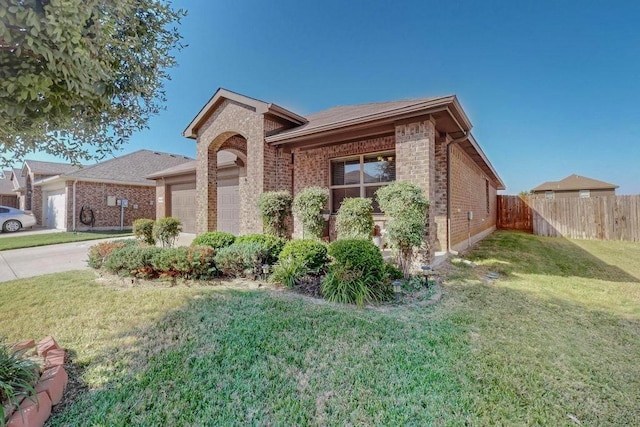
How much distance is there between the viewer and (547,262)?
7.84 m

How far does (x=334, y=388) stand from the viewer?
2396 millimetres

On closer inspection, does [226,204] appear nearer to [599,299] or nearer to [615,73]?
[599,299]

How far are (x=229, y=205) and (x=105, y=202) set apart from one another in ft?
32.2

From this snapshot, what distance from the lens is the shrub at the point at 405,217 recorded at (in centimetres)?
525

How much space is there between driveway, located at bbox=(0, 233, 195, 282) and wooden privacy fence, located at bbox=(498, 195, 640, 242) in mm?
20186

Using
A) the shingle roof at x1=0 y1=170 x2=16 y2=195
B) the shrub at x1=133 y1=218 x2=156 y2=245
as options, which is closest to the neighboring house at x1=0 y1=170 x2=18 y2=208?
the shingle roof at x1=0 y1=170 x2=16 y2=195

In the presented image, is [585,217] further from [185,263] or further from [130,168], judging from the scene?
[130,168]

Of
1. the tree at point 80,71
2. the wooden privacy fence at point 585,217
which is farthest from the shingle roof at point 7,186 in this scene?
the wooden privacy fence at point 585,217

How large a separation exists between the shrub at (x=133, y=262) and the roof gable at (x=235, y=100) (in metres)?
5.00

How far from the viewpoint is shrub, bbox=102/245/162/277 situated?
18.3 feet

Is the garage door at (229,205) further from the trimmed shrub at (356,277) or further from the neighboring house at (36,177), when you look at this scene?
the neighboring house at (36,177)

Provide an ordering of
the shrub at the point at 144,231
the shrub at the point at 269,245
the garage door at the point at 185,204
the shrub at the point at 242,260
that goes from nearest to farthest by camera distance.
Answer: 1. the shrub at the point at 242,260
2. the shrub at the point at 269,245
3. the shrub at the point at 144,231
4. the garage door at the point at 185,204

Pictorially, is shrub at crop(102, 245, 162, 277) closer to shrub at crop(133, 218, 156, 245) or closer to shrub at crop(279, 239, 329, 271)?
shrub at crop(279, 239, 329, 271)

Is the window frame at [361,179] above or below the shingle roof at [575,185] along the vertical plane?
below
